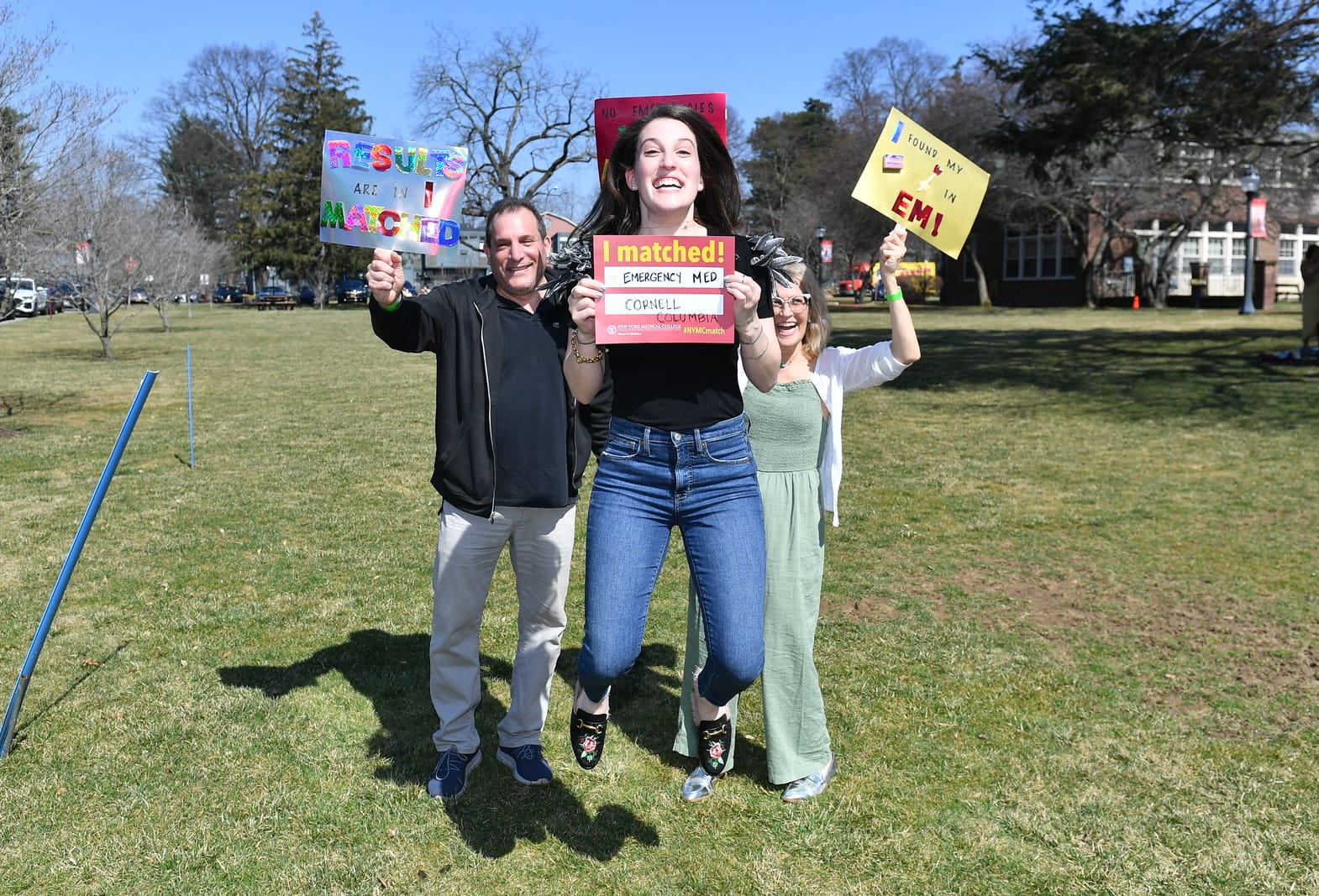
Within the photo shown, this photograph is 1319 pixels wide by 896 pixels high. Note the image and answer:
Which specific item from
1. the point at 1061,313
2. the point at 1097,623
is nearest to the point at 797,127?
the point at 1061,313

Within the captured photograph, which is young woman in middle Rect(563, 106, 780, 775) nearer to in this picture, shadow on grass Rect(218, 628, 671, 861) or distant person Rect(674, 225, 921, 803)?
distant person Rect(674, 225, 921, 803)

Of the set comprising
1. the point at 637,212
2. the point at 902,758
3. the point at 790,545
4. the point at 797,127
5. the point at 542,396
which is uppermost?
the point at 797,127

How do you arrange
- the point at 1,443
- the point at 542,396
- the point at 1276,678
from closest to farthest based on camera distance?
the point at 542,396 < the point at 1276,678 < the point at 1,443

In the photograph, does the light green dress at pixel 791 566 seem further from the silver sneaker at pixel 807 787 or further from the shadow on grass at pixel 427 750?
the shadow on grass at pixel 427 750

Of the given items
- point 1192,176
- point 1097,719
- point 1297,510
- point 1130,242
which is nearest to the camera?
point 1097,719

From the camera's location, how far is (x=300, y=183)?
66.7 metres

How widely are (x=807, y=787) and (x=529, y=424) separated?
176cm

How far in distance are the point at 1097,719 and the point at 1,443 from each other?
13389 millimetres

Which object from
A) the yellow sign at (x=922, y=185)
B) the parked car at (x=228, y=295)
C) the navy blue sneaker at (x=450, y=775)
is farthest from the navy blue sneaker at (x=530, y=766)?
the parked car at (x=228, y=295)

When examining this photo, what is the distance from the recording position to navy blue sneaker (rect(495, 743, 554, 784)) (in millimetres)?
4348

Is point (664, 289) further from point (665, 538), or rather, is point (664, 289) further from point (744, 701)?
point (744, 701)

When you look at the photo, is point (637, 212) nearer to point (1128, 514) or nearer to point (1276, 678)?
point (1276, 678)

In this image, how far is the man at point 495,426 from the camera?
4059 mm

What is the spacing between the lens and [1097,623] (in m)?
6.41
